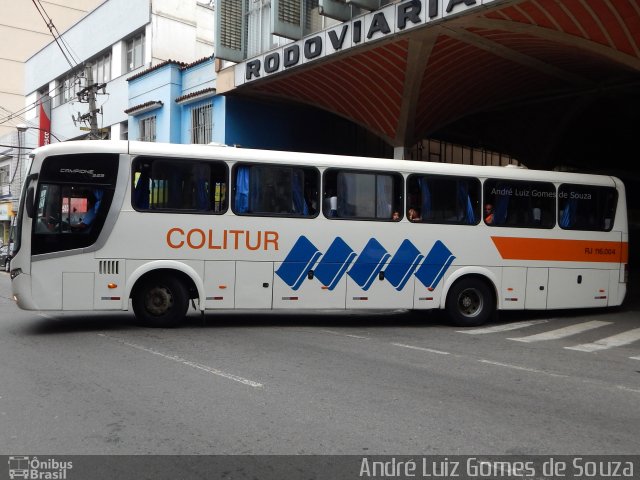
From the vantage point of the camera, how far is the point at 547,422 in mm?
5566

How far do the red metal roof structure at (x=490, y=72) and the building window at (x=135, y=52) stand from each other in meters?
11.1

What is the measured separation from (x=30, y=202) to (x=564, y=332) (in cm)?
981

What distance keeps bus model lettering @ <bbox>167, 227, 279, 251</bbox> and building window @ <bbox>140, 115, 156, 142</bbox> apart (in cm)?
1560

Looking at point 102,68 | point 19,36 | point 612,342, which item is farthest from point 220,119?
point 19,36

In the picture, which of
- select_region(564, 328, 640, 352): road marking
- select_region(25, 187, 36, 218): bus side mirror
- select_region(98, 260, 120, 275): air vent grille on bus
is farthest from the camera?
select_region(564, 328, 640, 352): road marking

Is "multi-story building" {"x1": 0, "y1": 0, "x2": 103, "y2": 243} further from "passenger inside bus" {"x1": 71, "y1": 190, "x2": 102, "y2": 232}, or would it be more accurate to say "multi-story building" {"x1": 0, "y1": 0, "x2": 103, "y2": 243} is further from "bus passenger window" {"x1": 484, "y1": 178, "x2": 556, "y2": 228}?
"bus passenger window" {"x1": 484, "y1": 178, "x2": 556, "y2": 228}

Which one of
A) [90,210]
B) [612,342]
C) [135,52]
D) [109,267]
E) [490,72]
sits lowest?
[612,342]

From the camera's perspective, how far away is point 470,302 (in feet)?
40.0

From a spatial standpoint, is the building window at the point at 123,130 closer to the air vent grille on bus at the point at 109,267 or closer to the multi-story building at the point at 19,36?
the air vent grille on bus at the point at 109,267

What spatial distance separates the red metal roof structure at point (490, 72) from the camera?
13461mm

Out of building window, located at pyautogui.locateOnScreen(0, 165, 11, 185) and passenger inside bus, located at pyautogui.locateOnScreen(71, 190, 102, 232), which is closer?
passenger inside bus, located at pyautogui.locateOnScreen(71, 190, 102, 232)

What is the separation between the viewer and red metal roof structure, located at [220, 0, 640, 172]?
1346 cm

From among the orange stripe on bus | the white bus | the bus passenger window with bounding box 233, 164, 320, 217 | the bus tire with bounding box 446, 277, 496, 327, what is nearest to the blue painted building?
the bus passenger window with bounding box 233, 164, 320, 217

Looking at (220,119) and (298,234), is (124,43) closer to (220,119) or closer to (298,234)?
(220,119)
